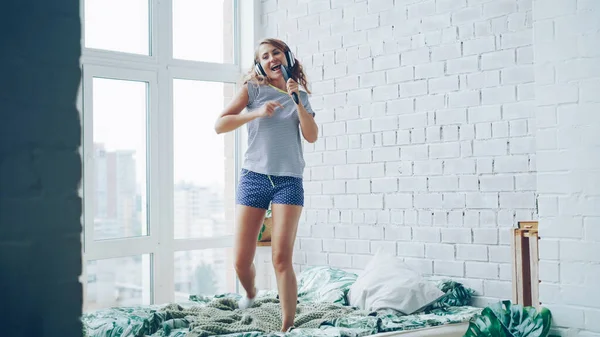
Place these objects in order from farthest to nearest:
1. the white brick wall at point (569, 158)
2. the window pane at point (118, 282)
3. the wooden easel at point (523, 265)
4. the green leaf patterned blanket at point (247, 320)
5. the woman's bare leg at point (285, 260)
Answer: the window pane at point (118, 282), the wooden easel at point (523, 265), the woman's bare leg at point (285, 260), the green leaf patterned blanket at point (247, 320), the white brick wall at point (569, 158)

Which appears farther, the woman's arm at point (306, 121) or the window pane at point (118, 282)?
the window pane at point (118, 282)

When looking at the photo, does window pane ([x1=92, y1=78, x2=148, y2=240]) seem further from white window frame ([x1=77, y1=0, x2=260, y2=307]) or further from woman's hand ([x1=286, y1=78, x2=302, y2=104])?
woman's hand ([x1=286, y1=78, x2=302, y2=104])

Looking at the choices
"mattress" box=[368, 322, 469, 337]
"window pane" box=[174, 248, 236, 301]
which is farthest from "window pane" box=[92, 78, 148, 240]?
"mattress" box=[368, 322, 469, 337]

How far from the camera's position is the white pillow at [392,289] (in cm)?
358

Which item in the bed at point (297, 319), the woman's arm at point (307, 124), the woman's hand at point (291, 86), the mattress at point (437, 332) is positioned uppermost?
the woman's hand at point (291, 86)

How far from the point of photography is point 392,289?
3.65 meters

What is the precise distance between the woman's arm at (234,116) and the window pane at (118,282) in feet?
4.97

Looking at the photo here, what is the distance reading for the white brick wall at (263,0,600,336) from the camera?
299 centimetres

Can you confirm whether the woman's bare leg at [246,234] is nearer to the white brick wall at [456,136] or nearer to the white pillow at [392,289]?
the white pillow at [392,289]

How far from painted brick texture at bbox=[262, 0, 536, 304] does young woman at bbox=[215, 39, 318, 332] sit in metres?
1.01

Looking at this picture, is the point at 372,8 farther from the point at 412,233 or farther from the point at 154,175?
the point at 154,175

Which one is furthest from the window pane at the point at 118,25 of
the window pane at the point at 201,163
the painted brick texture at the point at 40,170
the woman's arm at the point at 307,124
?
the painted brick texture at the point at 40,170

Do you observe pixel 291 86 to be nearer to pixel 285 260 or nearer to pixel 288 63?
pixel 288 63

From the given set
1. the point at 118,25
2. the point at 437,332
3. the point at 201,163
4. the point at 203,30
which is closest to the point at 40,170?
the point at 437,332
